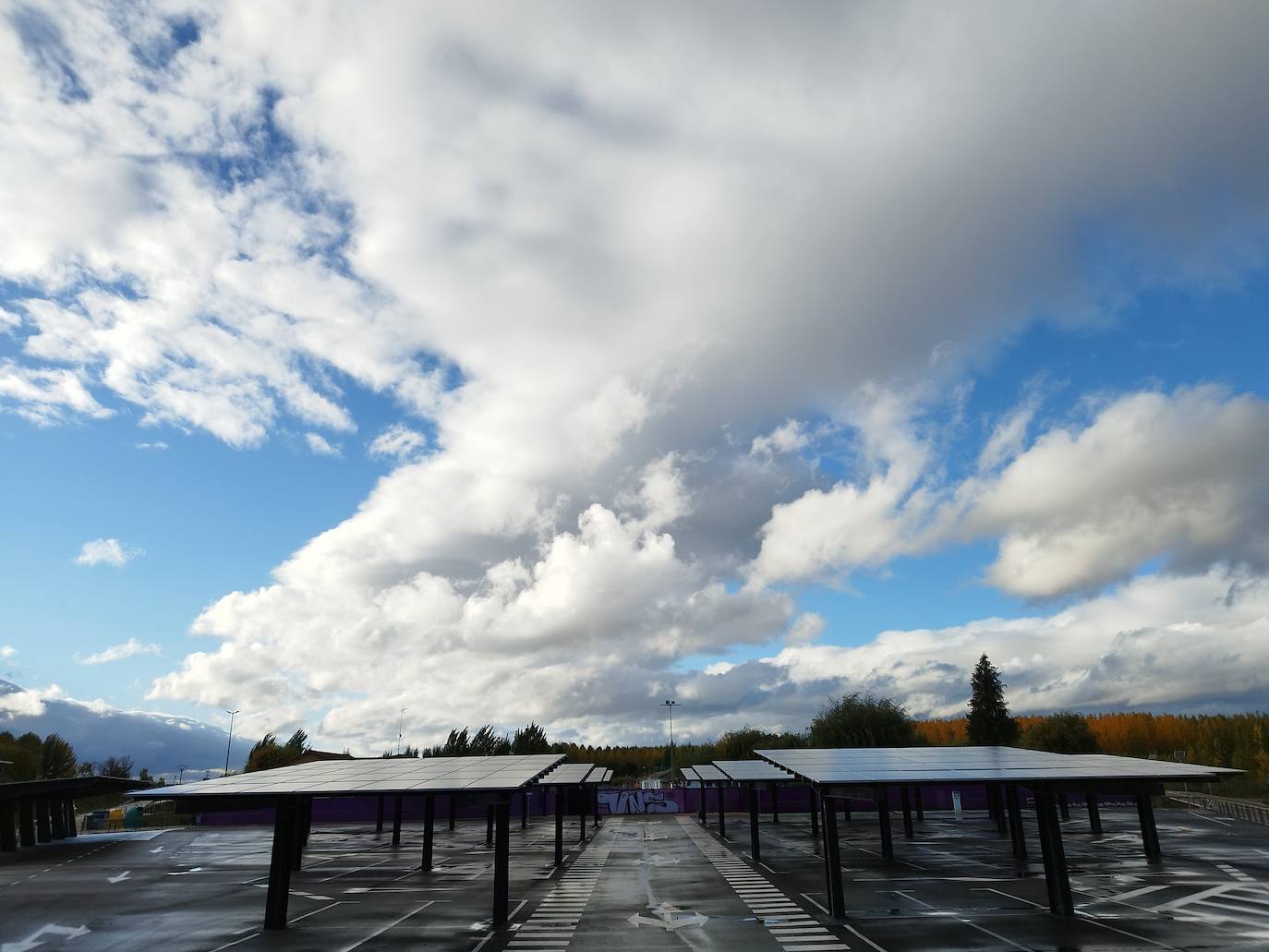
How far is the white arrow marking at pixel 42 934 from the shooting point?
76.8ft

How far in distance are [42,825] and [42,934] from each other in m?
41.2

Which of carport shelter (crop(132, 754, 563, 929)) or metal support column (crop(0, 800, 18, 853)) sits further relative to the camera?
metal support column (crop(0, 800, 18, 853))

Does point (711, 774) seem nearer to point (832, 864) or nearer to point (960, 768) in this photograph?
point (960, 768)

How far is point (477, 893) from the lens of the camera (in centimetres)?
3155

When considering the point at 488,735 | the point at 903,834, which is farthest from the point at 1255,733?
the point at 488,735

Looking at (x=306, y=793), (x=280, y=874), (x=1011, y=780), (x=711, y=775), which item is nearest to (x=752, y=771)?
(x=711, y=775)

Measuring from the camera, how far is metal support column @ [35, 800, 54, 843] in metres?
55.9

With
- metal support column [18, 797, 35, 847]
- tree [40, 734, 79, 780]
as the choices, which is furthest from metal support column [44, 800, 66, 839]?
tree [40, 734, 79, 780]

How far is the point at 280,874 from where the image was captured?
25250mm

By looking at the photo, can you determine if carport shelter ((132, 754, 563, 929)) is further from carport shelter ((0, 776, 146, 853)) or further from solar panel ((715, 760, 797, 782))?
carport shelter ((0, 776, 146, 853))

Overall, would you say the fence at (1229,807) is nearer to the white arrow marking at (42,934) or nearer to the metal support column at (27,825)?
the white arrow marking at (42,934)

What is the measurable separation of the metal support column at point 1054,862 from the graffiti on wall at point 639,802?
65.0 meters

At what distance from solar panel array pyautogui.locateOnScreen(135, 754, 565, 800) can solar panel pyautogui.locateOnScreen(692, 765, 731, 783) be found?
64.0 feet

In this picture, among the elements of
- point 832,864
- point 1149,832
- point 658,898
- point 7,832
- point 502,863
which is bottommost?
point 658,898
